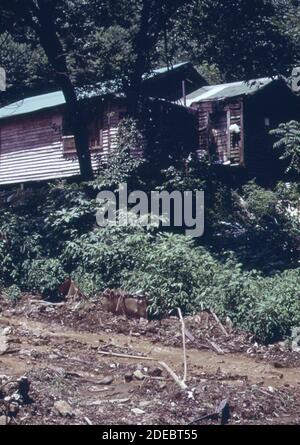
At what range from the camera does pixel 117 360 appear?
10984 mm

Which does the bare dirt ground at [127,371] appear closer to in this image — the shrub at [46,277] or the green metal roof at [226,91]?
the shrub at [46,277]

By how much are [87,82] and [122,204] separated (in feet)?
16.2

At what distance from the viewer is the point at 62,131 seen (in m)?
25.8

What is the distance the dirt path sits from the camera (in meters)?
10.3

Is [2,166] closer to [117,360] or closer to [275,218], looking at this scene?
[275,218]

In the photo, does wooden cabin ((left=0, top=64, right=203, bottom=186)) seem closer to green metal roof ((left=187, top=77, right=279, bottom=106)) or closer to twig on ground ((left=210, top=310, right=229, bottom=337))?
green metal roof ((left=187, top=77, right=279, bottom=106))

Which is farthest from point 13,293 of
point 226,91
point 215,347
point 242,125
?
point 226,91

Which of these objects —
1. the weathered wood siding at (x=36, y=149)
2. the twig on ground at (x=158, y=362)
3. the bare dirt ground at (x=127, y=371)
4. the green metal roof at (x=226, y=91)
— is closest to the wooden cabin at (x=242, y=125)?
the green metal roof at (x=226, y=91)

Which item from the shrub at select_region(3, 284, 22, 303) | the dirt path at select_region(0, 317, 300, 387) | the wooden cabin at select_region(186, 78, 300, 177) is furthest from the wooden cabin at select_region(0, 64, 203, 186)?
the dirt path at select_region(0, 317, 300, 387)

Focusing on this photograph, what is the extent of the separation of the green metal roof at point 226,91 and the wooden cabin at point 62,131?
0.90m

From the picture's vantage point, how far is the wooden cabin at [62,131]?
22.4 meters

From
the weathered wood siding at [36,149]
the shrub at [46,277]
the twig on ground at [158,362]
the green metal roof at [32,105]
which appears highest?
the green metal roof at [32,105]
